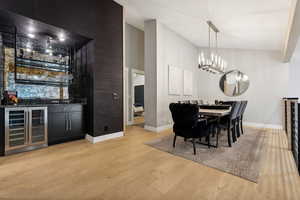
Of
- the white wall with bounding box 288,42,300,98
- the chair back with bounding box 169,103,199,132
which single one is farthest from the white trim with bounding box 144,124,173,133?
the white wall with bounding box 288,42,300,98

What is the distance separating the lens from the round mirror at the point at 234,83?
5.45 m

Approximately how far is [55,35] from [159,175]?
11.2 ft

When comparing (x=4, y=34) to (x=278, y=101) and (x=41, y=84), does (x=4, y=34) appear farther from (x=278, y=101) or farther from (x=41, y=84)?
(x=278, y=101)

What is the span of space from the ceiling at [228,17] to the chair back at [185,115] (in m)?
2.35

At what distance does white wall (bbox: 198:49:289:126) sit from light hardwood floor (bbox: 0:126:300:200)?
10.1ft

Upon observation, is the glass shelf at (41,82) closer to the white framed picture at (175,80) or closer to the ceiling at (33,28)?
the ceiling at (33,28)

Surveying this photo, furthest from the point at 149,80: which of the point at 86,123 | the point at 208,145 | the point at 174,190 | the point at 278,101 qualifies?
the point at 278,101

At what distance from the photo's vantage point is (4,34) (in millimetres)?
2773

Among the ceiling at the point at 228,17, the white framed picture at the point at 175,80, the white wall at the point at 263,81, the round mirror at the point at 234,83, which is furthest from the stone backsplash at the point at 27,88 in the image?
the white wall at the point at 263,81

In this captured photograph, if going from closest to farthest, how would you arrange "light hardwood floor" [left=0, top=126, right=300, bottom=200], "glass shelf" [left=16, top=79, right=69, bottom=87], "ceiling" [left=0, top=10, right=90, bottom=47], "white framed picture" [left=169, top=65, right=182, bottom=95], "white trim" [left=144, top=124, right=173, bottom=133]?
"light hardwood floor" [left=0, top=126, right=300, bottom=200] → "ceiling" [left=0, top=10, right=90, bottom=47] → "glass shelf" [left=16, top=79, right=69, bottom=87] → "white trim" [left=144, top=124, right=173, bottom=133] → "white framed picture" [left=169, top=65, right=182, bottom=95]

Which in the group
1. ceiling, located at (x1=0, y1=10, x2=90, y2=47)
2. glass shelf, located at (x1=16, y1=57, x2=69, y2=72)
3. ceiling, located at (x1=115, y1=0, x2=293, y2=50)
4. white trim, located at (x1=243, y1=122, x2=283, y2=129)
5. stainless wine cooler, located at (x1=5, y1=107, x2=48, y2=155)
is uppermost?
ceiling, located at (x1=115, y1=0, x2=293, y2=50)

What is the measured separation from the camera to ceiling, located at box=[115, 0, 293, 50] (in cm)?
294

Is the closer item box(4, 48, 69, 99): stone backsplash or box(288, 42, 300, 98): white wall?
box(4, 48, 69, 99): stone backsplash

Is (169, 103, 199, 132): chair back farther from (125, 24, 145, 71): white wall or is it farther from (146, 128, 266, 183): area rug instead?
(125, 24, 145, 71): white wall
